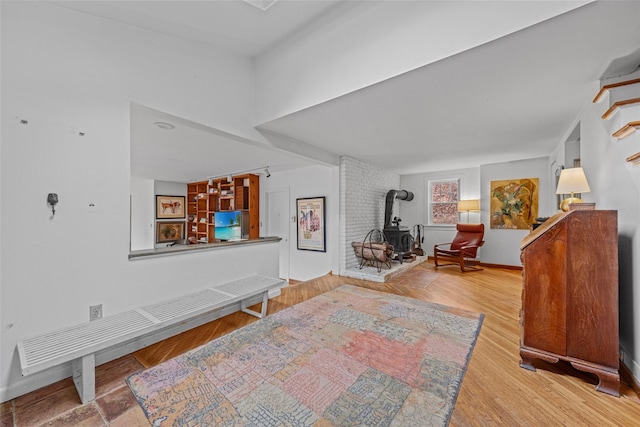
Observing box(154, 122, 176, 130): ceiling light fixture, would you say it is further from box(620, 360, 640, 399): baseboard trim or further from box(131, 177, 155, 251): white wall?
box(131, 177, 155, 251): white wall

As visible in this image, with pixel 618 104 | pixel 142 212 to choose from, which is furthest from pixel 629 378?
pixel 142 212

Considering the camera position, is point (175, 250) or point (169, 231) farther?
point (169, 231)

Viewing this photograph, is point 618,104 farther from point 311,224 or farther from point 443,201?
point 443,201

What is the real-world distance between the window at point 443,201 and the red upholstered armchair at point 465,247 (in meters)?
0.65

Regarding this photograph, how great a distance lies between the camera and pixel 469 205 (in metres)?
5.74

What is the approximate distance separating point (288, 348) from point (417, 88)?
2.62 m

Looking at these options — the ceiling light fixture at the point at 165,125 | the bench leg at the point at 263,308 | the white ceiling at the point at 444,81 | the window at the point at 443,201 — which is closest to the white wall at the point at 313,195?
the white ceiling at the point at 444,81

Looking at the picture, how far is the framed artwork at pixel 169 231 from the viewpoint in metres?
7.53

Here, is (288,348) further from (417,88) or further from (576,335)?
(417,88)

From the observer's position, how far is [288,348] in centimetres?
221

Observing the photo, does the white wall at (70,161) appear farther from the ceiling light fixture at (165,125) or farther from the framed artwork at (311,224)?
the framed artwork at (311,224)

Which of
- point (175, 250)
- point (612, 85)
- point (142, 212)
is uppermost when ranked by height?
point (612, 85)

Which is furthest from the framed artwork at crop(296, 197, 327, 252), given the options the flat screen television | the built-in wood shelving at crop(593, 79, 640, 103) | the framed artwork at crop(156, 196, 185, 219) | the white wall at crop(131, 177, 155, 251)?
the white wall at crop(131, 177, 155, 251)

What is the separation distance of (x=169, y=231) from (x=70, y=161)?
6638mm
